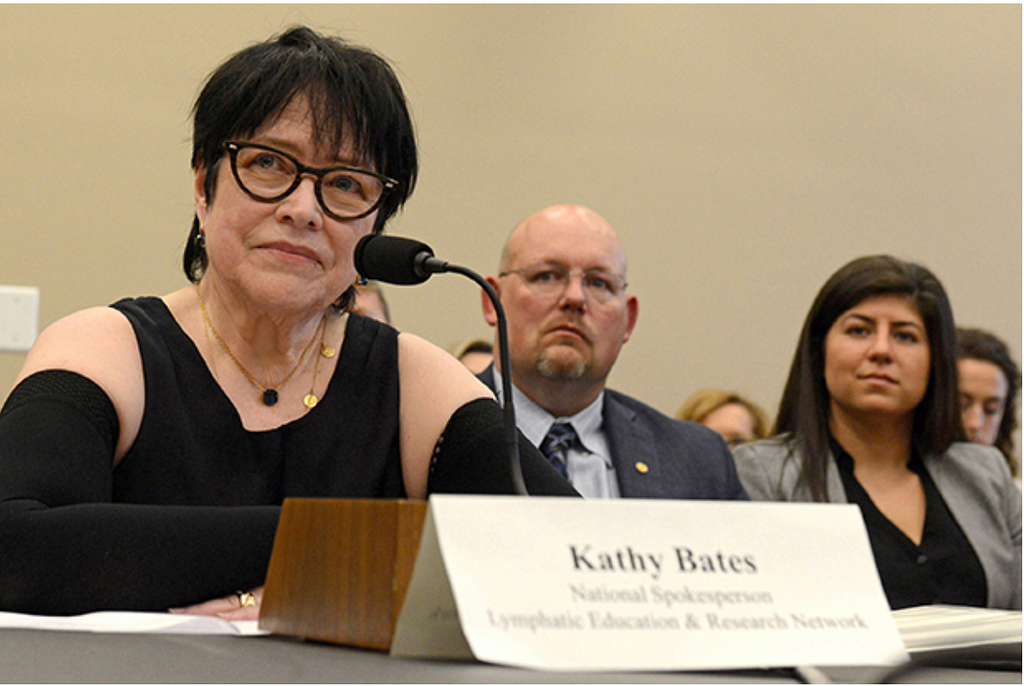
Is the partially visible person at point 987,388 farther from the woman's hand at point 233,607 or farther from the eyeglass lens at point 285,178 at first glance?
the woman's hand at point 233,607

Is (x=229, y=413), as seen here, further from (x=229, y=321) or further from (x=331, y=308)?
(x=331, y=308)

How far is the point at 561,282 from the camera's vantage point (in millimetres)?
2510

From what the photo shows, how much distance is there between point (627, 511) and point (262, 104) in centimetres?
86

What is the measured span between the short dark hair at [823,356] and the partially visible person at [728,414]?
2.82 ft

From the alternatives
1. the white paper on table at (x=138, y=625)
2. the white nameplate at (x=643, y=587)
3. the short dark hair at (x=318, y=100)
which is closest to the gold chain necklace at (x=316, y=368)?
the short dark hair at (x=318, y=100)

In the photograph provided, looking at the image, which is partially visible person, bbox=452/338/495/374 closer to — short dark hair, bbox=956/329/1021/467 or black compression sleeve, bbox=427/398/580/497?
short dark hair, bbox=956/329/1021/467

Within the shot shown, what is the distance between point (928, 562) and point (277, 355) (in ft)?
5.17

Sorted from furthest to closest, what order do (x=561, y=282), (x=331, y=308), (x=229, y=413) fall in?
(x=561, y=282), (x=331, y=308), (x=229, y=413)

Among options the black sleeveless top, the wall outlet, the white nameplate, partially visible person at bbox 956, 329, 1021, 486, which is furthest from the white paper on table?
partially visible person at bbox 956, 329, 1021, 486

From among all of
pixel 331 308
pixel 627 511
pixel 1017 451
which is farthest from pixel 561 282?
pixel 1017 451

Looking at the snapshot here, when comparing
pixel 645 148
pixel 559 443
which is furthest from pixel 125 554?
pixel 645 148

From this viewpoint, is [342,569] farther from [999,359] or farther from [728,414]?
[999,359]

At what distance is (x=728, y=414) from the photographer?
11.4 feet

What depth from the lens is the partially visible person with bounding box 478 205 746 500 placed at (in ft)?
7.69
